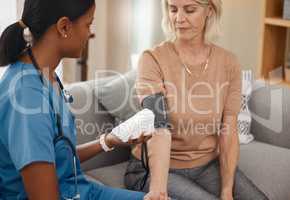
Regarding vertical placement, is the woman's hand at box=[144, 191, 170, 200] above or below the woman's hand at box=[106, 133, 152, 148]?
below

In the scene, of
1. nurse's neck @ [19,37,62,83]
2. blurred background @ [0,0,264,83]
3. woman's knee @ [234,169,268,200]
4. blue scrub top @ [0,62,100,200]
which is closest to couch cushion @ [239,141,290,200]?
woman's knee @ [234,169,268,200]

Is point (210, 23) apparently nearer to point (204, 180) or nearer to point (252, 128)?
point (204, 180)

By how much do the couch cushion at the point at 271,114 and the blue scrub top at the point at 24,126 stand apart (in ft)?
4.12

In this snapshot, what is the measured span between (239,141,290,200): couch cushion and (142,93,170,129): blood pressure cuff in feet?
1.67

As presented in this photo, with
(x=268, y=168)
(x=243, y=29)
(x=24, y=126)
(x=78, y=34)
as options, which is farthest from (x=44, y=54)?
(x=243, y=29)

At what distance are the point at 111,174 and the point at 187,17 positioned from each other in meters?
0.70

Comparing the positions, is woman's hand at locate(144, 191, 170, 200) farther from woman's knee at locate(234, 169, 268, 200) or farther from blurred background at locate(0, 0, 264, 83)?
blurred background at locate(0, 0, 264, 83)

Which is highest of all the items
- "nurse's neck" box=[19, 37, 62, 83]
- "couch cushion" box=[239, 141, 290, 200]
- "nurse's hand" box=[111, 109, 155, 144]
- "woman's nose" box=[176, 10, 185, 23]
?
"woman's nose" box=[176, 10, 185, 23]

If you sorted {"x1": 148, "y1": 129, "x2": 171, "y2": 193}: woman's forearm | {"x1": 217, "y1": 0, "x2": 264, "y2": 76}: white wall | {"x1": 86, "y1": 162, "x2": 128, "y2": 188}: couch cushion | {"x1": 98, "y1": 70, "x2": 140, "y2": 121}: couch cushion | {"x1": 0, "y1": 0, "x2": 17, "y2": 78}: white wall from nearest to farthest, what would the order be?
{"x1": 148, "y1": 129, "x2": 171, "y2": 193}: woman's forearm → {"x1": 86, "y1": 162, "x2": 128, "y2": 188}: couch cushion → {"x1": 0, "y1": 0, "x2": 17, "y2": 78}: white wall → {"x1": 98, "y1": 70, "x2": 140, "y2": 121}: couch cushion → {"x1": 217, "y1": 0, "x2": 264, "y2": 76}: white wall

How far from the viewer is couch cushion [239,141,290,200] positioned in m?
2.11

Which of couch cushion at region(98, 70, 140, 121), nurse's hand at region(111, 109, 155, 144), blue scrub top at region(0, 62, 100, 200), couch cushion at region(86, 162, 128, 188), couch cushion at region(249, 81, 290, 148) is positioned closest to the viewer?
blue scrub top at region(0, 62, 100, 200)

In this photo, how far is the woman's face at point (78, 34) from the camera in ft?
4.67

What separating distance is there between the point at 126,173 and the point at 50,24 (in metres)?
0.85

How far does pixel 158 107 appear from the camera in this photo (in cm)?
187
